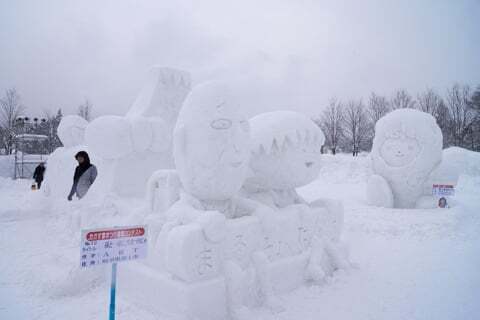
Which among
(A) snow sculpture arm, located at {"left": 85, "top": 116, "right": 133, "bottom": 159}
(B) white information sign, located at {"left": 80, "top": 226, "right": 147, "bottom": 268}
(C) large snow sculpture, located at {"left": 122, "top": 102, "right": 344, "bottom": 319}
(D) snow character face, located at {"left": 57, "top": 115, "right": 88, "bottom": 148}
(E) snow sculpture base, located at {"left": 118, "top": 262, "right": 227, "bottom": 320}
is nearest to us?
(B) white information sign, located at {"left": 80, "top": 226, "right": 147, "bottom": 268}

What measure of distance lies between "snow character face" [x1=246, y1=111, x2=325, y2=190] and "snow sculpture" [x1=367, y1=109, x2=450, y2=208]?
421cm

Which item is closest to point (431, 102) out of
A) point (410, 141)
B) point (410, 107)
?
point (410, 107)

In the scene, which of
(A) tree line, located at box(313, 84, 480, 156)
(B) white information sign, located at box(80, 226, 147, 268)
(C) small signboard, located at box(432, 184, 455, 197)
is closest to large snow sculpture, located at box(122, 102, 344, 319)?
(B) white information sign, located at box(80, 226, 147, 268)

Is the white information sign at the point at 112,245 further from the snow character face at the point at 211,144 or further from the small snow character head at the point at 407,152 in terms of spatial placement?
the small snow character head at the point at 407,152

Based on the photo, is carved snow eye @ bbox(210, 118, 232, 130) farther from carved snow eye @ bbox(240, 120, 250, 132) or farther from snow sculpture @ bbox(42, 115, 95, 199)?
snow sculpture @ bbox(42, 115, 95, 199)

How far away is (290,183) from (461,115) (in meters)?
26.3

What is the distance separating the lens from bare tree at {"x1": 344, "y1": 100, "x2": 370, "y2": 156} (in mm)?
30266

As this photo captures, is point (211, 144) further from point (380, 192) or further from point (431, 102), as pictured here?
point (431, 102)

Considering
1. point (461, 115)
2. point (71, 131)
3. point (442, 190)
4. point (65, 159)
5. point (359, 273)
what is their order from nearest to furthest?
1. point (359, 273)
2. point (442, 190)
3. point (65, 159)
4. point (71, 131)
5. point (461, 115)

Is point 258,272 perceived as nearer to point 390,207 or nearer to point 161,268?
point 161,268

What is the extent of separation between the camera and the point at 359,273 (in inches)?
181

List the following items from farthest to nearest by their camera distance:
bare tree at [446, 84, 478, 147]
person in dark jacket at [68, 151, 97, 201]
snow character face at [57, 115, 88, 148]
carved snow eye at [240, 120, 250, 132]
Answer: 1. bare tree at [446, 84, 478, 147]
2. snow character face at [57, 115, 88, 148]
3. person in dark jacket at [68, 151, 97, 201]
4. carved snow eye at [240, 120, 250, 132]

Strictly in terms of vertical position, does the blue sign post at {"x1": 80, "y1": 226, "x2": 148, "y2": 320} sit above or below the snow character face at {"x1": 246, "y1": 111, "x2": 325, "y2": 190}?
below

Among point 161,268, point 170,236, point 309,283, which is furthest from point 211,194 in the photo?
point 309,283
